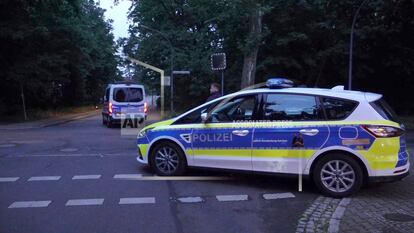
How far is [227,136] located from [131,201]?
6.42 feet

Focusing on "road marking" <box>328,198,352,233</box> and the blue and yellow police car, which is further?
the blue and yellow police car

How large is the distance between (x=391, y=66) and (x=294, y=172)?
24874mm

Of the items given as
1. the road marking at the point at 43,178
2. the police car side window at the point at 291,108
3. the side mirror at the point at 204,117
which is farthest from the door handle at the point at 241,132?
the road marking at the point at 43,178

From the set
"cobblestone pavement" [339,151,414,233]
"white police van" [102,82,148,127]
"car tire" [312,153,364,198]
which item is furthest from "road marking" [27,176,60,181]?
"white police van" [102,82,148,127]

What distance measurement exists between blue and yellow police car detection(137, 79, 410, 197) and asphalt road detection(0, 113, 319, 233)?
1.52ft

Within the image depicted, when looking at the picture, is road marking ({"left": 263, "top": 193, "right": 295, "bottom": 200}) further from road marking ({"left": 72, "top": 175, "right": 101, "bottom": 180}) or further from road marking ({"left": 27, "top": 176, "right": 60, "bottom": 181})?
road marking ({"left": 27, "top": 176, "right": 60, "bottom": 181})

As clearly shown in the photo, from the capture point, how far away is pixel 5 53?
29.6 meters

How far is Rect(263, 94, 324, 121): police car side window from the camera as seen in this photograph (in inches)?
307

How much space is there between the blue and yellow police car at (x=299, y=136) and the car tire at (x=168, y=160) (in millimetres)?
20

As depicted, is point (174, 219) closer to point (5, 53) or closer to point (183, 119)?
point (183, 119)

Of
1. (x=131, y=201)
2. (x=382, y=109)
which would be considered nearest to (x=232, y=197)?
(x=131, y=201)

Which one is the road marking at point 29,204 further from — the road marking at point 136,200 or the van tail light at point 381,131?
the van tail light at point 381,131

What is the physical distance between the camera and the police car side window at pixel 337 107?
7.61 metres

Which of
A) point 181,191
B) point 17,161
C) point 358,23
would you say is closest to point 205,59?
point 358,23
